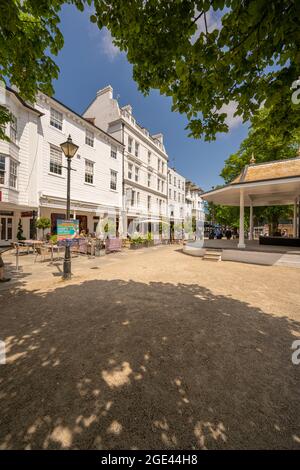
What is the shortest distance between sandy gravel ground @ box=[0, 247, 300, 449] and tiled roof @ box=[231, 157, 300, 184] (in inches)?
363

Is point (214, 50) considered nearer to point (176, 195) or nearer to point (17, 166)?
point (17, 166)

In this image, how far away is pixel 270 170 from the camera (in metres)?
12.7

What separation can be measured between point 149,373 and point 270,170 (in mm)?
14284

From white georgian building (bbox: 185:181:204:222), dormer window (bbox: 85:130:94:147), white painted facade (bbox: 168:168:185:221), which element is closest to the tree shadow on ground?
dormer window (bbox: 85:130:94:147)

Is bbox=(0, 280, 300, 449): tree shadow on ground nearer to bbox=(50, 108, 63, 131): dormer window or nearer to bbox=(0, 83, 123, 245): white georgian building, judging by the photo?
bbox=(0, 83, 123, 245): white georgian building

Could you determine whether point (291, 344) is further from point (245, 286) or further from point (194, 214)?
point (194, 214)

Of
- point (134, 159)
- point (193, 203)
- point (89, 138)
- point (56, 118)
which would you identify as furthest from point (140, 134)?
point (193, 203)

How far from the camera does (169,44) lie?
10.2 feet

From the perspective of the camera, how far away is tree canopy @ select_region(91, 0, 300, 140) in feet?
8.37

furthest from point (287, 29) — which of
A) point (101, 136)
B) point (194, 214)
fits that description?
point (194, 214)

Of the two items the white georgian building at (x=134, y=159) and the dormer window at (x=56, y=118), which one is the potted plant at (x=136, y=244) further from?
the dormer window at (x=56, y=118)

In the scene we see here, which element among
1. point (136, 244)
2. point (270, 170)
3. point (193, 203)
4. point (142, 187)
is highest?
point (193, 203)

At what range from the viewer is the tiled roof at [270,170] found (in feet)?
38.6
